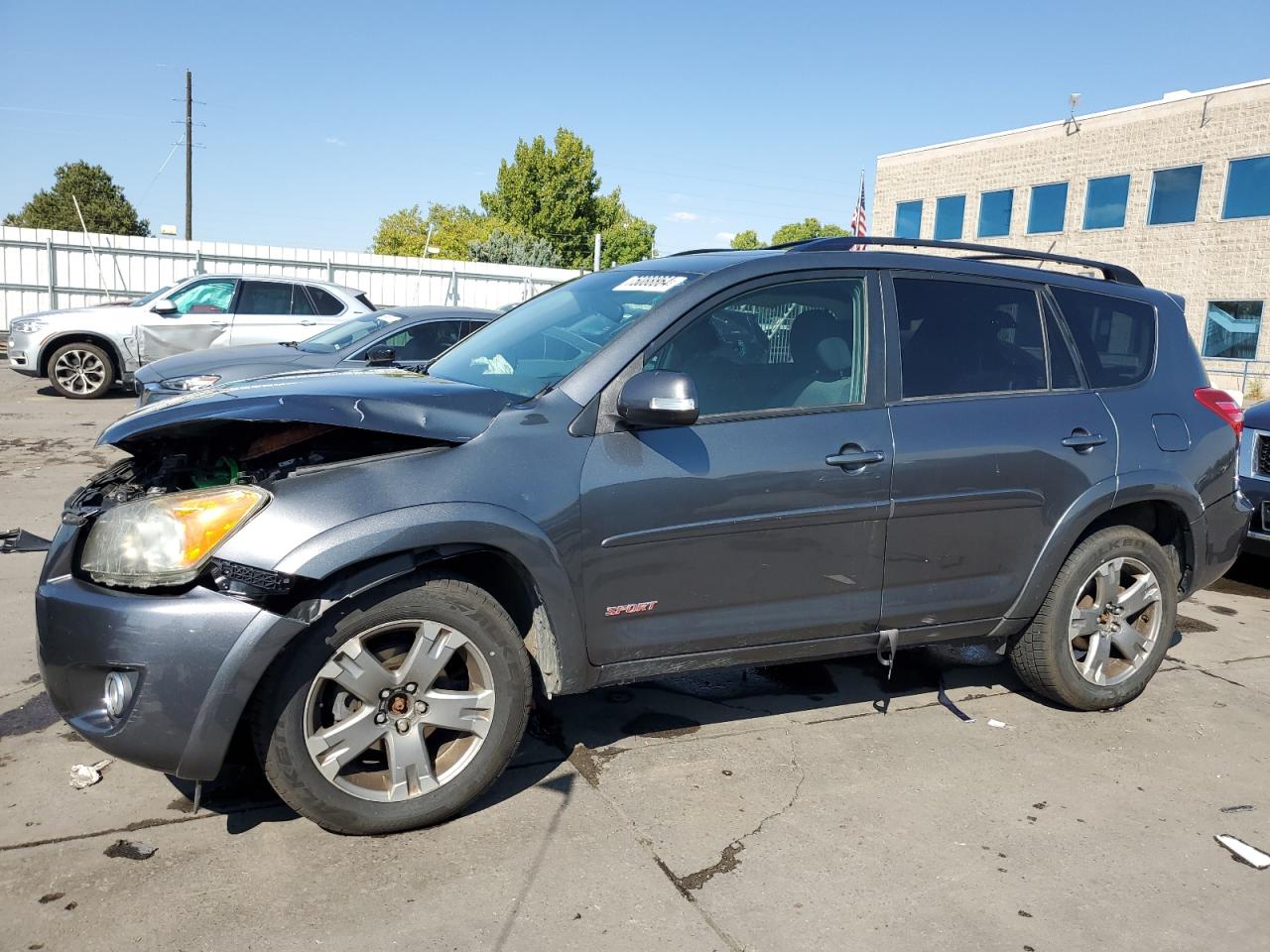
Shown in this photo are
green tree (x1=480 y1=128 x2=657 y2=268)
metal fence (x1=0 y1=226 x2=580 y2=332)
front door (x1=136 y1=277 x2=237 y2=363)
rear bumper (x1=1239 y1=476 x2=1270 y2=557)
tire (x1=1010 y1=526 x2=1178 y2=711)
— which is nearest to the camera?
tire (x1=1010 y1=526 x2=1178 y2=711)

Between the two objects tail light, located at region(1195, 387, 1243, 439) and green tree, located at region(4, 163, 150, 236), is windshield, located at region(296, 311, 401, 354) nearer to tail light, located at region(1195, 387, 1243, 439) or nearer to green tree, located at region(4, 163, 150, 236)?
tail light, located at region(1195, 387, 1243, 439)

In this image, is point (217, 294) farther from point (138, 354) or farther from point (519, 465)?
point (519, 465)

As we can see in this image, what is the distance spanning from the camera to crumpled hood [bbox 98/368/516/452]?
2.97 meters

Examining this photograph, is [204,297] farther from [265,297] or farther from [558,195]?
[558,195]

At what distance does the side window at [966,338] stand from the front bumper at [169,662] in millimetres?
2431

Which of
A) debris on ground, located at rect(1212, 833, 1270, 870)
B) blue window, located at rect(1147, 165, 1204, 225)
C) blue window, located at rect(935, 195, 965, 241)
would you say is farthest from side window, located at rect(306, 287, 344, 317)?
blue window, located at rect(935, 195, 965, 241)

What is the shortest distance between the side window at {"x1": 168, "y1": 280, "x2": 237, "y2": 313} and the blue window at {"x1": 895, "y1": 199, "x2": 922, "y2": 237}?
25198 millimetres

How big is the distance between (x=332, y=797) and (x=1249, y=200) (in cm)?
2814

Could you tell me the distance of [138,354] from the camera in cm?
1360

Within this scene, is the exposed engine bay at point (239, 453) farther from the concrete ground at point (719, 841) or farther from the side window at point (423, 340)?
the side window at point (423, 340)

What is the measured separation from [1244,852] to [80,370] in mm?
14142

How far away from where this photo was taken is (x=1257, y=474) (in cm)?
656

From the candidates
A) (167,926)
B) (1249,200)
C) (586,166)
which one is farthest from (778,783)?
(586,166)

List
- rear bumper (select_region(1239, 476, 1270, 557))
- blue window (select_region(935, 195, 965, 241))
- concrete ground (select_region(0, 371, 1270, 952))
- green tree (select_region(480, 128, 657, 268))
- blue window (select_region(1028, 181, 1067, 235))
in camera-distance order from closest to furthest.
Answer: concrete ground (select_region(0, 371, 1270, 952))
rear bumper (select_region(1239, 476, 1270, 557))
blue window (select_region(1028, 181, 1067, 235))
blue window (select_region(935, 195, 965, 241))
green tree (select_region(480, 128, 657, 268))
